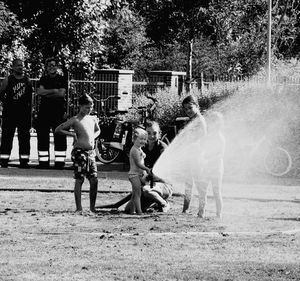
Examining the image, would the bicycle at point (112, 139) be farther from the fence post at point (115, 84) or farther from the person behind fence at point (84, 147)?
the fence post at point (115, 84)

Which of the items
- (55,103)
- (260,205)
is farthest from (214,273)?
(55,103)

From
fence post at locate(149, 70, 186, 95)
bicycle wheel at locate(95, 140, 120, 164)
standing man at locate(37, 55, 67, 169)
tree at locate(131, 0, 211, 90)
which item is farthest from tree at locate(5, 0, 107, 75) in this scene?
standing man at locate(37, 55, 67, 169)

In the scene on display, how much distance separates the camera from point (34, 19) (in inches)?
1271

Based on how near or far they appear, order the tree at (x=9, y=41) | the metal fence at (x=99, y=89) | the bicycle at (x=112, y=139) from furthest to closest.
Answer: the metal fence at (x=99, y=89), the tree at (x=9, y=41), the bicycle at (x=112, y=139)

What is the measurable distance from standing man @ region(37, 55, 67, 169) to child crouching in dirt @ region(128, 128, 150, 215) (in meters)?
5.24

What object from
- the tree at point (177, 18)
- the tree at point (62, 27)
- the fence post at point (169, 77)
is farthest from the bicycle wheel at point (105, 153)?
the tree at point (177, 18)

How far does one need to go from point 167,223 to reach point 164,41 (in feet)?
110

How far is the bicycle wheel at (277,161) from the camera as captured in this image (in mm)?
17891

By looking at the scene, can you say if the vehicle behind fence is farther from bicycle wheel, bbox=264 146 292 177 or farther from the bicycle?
bicycle wheel, bbox=264 146 292 177

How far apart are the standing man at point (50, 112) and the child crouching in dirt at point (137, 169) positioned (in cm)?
524

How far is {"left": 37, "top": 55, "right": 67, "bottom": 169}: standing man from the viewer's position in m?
17.7

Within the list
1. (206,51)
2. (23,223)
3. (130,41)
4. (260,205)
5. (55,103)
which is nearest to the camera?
(23,223)

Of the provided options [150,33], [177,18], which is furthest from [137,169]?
[150,33]

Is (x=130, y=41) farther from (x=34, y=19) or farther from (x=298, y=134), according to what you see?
(x=298, y=134)
